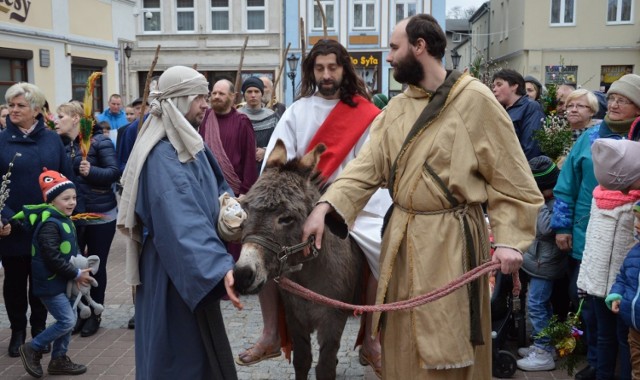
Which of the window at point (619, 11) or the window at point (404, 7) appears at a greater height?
the window at point (404, 7)

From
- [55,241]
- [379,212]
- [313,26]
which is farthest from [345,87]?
[313,26]

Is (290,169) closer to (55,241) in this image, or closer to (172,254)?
(172,254)

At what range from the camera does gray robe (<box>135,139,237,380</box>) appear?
122 inches

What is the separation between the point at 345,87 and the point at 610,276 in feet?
7.51

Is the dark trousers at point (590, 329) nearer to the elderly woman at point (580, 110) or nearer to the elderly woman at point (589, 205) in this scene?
the elderly woman at point (589, 205)

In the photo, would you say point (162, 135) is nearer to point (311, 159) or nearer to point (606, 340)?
point (311, 159)

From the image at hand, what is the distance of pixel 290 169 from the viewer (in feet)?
11.5

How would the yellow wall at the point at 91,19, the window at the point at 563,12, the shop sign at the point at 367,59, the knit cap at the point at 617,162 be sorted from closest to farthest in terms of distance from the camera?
1. the knit cap at the point at 617,162
2. the yellow wall at the point at 91,19
3. the window at the point at 563,12
4. the shop sign at the point at 367,59

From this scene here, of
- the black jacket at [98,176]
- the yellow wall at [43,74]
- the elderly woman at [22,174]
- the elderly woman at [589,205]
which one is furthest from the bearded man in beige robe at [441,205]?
the yellow wall at [43,74]

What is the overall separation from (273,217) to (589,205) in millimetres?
2964

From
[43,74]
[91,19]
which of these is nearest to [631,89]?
[43,74]

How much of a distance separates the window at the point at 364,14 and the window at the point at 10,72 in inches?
814

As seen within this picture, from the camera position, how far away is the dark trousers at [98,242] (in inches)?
253

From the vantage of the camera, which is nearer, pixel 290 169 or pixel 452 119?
pixel 452 119
